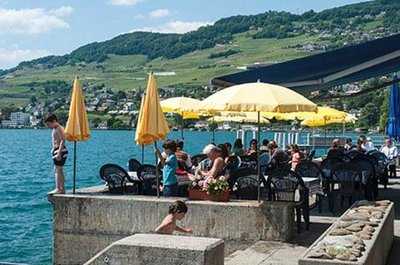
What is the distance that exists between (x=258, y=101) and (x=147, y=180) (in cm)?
323

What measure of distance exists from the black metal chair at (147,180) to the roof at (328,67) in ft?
7.41

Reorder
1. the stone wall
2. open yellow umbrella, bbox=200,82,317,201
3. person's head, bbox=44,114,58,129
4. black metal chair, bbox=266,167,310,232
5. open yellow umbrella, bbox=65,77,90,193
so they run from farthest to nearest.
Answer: person's head, bbox=44,114,58,129, open yellow umbrella, bbox=65,77,90,193, black metal chair, bbox=266,167,310,232, open yellow umbrella, bbox=200,82,317,201, the stone wall

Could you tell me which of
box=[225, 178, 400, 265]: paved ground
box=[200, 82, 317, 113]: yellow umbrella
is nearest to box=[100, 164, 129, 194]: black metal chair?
box=[200, 82, 317, 113]: yellow umbrella

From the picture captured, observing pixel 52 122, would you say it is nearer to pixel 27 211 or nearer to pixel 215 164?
pixel 215 164

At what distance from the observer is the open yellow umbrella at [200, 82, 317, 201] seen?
9492 mm

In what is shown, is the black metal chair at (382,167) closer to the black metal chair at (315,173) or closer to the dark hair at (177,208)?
the black metal chair at (315,173)

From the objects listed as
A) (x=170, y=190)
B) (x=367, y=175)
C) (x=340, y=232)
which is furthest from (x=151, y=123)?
(x=340, y=232)

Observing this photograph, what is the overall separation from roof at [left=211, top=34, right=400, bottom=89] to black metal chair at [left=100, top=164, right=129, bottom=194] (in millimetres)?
2728

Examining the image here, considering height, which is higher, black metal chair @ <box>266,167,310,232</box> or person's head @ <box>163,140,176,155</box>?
person's head @ <box>163,140,176,155</box>

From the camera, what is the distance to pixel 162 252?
6.22 meters

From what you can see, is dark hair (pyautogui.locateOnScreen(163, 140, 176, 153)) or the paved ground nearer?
the paved ground

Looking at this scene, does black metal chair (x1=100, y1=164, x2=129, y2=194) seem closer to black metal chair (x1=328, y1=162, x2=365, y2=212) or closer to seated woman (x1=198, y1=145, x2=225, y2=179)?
seated woman (x1=198, y1=145, x2=225, y2=179)

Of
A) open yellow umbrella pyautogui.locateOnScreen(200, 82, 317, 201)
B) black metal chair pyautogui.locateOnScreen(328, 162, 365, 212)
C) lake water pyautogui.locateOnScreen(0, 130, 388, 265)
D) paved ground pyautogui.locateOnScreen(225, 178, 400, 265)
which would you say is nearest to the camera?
paved ground pyautogui.locateOnScreen(225, 178, 400, 265)

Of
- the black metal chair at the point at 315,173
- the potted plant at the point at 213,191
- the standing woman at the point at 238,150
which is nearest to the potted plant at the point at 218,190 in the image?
the potted plant at the point at 213,191
